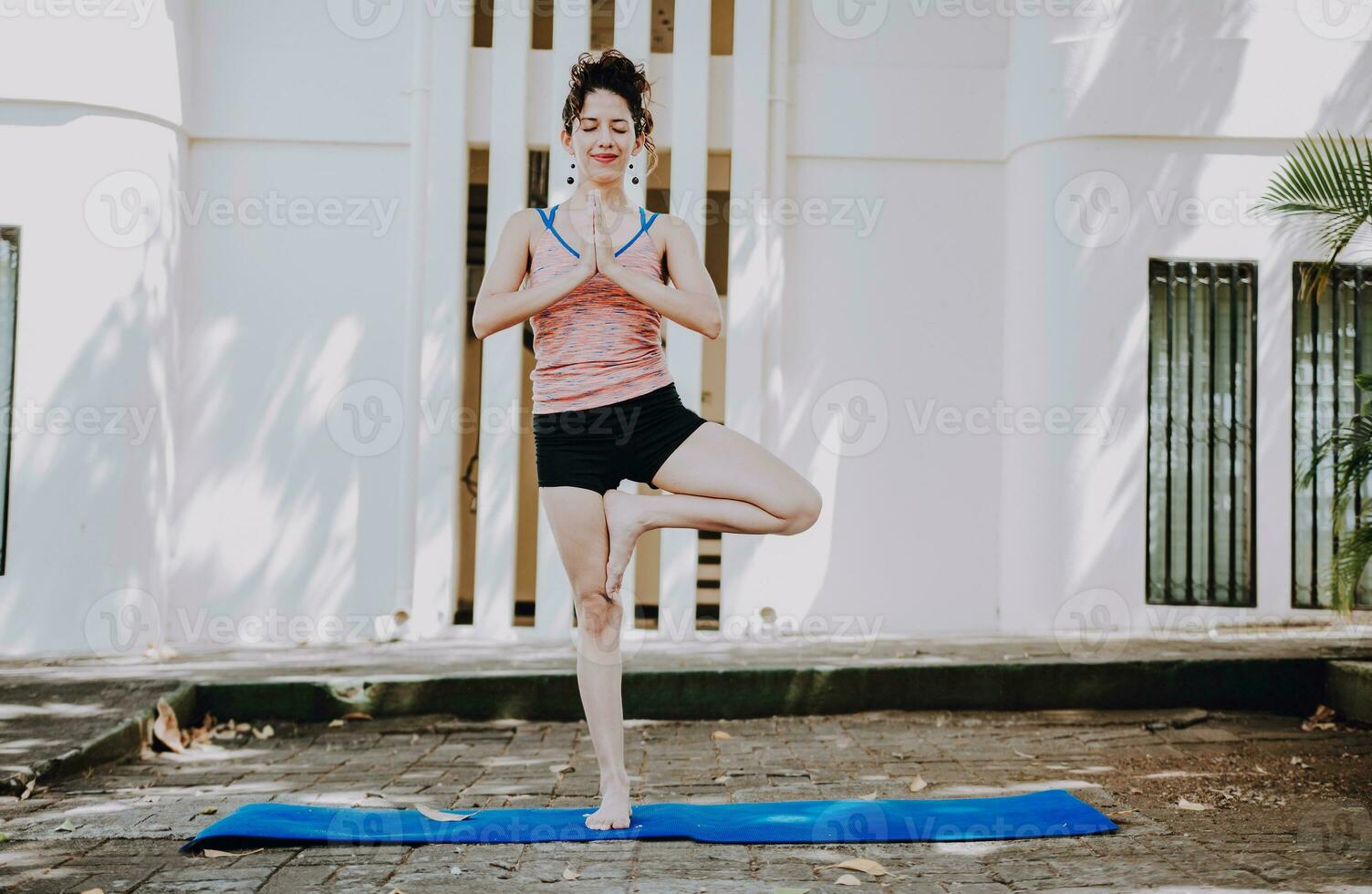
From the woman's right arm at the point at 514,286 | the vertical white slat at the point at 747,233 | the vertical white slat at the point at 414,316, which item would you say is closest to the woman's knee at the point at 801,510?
the woman's right arm at the point at 514,286

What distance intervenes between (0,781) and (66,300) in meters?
4.12

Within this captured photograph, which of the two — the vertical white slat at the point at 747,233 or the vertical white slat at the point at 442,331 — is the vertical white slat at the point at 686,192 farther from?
the vertical white slat at the point at 442,331

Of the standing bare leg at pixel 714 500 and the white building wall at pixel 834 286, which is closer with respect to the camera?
the standing bare leg at pixel 714 500

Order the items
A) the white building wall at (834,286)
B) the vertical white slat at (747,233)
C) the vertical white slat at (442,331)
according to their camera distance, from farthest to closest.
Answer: the vertical white slat at (747,233) < the vertical white slat at (442,331) < the white building wall at (834,286)

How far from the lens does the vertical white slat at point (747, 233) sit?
847 centimetres

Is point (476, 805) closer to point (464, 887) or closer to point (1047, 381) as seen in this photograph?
point (464, 887)

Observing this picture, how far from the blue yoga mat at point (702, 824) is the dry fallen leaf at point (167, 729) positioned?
1.81m

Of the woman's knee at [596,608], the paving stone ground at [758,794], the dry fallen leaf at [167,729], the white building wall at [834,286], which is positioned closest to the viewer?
the paving stone ground at [758,794]

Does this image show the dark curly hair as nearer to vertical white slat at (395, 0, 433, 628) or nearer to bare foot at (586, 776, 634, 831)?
bare foot at (586, 776, 634, 831)

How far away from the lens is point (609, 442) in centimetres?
386

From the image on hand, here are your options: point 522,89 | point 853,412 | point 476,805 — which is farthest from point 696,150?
point 476,805

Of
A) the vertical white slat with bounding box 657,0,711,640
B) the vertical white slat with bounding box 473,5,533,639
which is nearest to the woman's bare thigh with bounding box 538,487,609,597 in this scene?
the vertical white slat with bounding box 657,0,711,640

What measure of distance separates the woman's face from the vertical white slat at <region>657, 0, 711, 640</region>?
4374 mm

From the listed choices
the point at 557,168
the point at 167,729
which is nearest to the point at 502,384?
the point at 557,168
